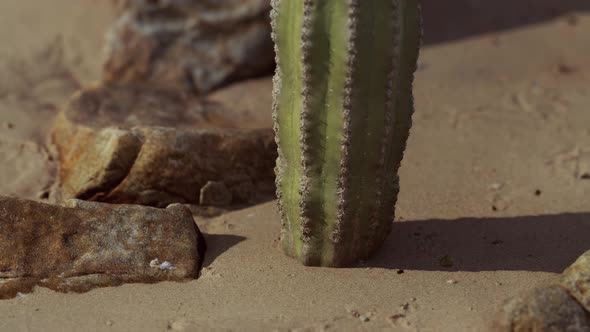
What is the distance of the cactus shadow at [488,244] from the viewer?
165 inches

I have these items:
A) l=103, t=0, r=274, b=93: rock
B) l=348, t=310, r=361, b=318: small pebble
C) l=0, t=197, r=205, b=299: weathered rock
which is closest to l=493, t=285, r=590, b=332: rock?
l=348, t=310, r=361, b=318: small pebble

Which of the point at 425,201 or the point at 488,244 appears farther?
the point at 425,201

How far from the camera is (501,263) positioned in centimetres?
423

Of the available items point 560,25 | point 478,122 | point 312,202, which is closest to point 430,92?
point 478,122

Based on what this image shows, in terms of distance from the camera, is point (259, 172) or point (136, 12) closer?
point (259, 172)

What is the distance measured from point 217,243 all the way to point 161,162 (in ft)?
2.08

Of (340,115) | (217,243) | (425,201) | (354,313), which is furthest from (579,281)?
(217,243)

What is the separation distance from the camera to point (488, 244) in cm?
443


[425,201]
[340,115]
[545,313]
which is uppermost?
[340,115]

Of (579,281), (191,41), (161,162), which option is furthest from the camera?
(191,41)

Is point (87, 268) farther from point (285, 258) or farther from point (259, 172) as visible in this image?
point (259, 172)

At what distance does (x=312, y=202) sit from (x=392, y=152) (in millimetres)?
404

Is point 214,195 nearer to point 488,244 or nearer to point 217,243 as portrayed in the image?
point 217,243

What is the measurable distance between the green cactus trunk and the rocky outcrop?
31.2 inches
